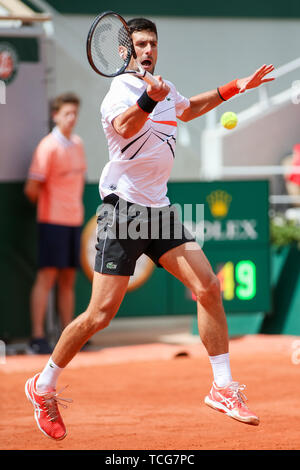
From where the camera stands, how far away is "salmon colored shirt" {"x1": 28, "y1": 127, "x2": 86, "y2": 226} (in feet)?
26.2


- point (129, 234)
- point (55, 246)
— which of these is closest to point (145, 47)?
point (129, 234)

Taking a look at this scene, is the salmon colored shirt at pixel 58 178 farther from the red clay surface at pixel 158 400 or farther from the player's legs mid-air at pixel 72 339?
the player's legs mid-air at pixel 72 339

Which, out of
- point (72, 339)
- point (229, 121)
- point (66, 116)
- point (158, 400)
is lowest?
point (158, 400)

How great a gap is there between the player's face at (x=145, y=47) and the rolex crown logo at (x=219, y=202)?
4448 millimetres

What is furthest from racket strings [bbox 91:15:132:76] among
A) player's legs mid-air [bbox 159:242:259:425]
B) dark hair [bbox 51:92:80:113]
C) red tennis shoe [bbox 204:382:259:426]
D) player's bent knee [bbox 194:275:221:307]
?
dark hair [bbox 51:92:80:113]

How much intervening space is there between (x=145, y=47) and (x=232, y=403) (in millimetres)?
1789

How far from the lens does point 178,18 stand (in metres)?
16.0

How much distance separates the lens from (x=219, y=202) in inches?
340

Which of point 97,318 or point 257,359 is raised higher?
point 97,318

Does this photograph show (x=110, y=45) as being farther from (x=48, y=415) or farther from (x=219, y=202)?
(x=219, y=202)
